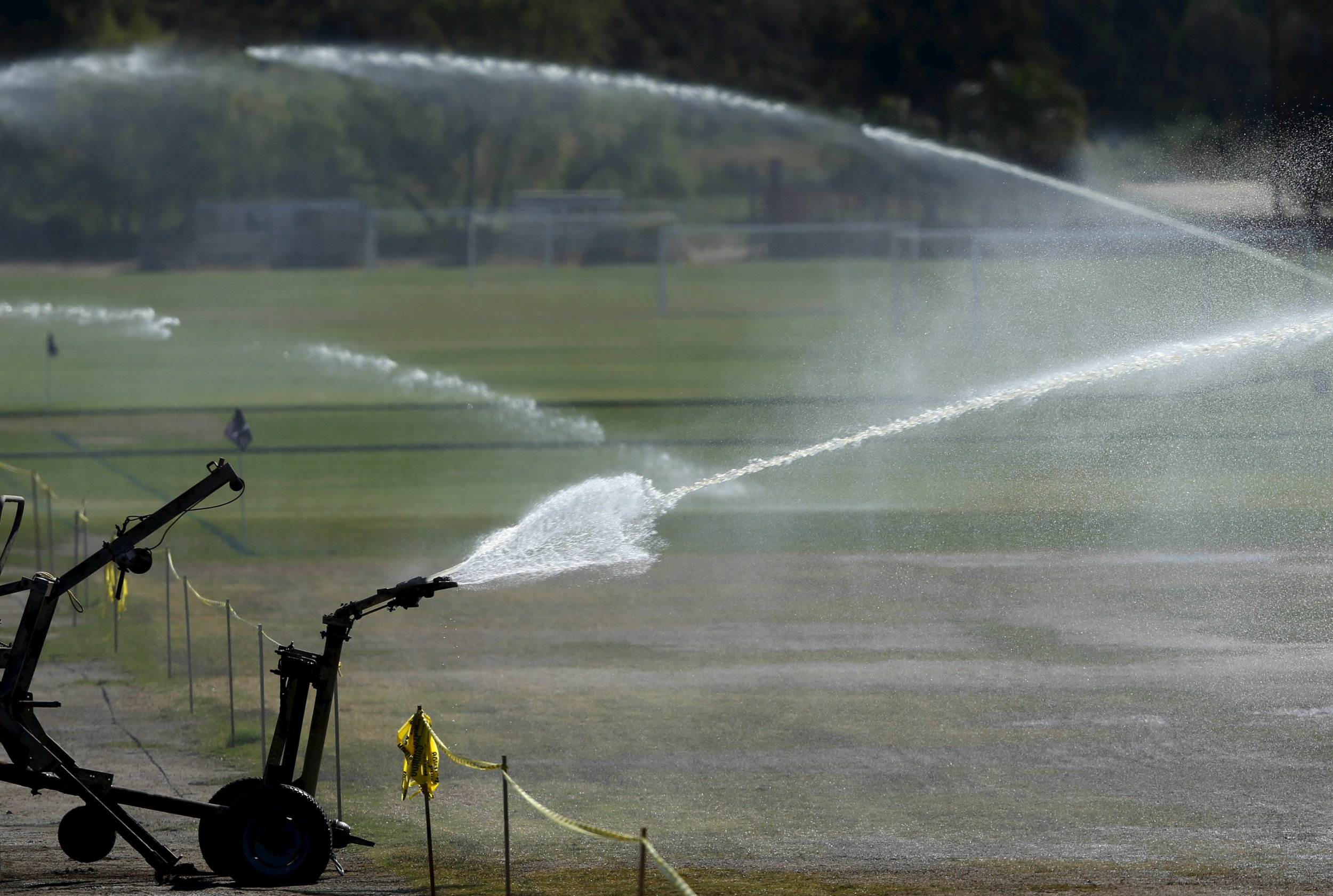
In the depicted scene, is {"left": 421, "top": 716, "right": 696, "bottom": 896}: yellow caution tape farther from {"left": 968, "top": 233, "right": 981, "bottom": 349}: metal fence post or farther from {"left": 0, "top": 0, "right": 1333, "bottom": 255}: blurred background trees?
{"left": 0, "top": 0, "right": 1333, "bottom": 255}: blurred background trees

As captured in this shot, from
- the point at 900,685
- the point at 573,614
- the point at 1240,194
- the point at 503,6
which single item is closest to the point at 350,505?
the point at 573,614

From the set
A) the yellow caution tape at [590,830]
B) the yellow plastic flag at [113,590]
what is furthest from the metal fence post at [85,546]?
the yellow caution tape at [590,830]

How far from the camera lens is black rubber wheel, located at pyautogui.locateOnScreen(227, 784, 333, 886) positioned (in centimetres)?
1052

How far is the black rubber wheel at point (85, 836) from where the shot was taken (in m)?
10.9

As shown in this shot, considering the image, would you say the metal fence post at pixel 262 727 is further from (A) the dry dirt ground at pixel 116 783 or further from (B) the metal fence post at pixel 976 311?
(B) the metal fence post at pixel 976 311

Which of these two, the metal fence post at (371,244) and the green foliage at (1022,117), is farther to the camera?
the metal fence post at (371,244)

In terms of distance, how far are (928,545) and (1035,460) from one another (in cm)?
595

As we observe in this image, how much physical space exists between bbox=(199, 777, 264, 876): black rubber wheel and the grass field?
1.34m

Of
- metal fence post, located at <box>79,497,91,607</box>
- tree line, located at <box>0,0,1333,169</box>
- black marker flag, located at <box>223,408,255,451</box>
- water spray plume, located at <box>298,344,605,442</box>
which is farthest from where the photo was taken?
tree line, located at <box>0,0,1333,169</box>

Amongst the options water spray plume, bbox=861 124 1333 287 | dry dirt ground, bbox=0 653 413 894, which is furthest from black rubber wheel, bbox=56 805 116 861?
water spray plume, bbox=861 124 1333 287

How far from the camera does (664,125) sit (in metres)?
96.2

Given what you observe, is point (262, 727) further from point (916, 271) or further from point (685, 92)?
point (916, 271)

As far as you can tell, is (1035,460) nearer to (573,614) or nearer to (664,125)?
(573,614)

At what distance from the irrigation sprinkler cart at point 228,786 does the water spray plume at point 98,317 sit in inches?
2044
